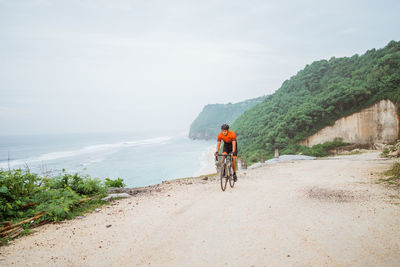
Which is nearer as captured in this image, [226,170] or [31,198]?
[31,198]

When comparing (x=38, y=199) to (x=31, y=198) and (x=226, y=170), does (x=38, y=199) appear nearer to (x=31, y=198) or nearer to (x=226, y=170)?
(x=31, y=198)

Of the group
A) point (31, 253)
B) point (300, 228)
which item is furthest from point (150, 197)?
point (300, 228)

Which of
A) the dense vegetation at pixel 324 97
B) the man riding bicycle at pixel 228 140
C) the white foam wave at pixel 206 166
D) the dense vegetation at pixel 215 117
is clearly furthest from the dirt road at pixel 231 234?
the dense vegetation at pixel 215 117

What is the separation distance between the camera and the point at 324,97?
4188 centimetres

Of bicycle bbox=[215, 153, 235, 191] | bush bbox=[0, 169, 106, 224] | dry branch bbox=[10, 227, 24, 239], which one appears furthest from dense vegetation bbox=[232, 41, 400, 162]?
dry branch bbox=[10, 227, 24, 239]

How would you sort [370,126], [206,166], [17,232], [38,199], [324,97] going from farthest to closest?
[206,166]
[324,97]
[370,126]
[38,199]
[17,232]

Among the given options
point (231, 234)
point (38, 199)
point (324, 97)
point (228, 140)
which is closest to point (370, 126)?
point (324, 97)

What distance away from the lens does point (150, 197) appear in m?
7.38

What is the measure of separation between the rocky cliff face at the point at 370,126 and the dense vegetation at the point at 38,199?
4010 centimetres

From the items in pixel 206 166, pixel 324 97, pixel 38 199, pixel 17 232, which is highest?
pixel 324 97

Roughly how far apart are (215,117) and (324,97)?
130858mm

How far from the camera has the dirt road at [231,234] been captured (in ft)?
11.4

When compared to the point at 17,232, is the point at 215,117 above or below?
above

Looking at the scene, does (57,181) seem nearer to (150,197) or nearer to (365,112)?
(150,197)
